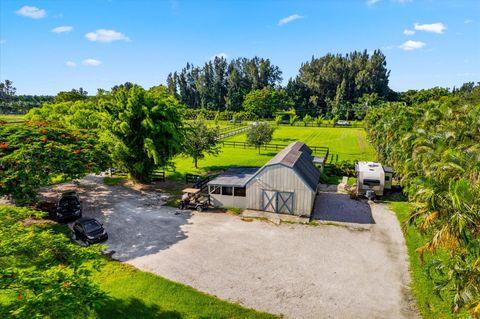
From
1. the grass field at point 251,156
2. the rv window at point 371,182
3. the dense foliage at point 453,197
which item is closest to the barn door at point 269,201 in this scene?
the rv window at point 371,182

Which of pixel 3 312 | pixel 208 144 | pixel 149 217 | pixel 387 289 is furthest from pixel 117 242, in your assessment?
pixel 208 144

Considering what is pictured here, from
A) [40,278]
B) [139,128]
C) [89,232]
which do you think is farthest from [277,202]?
[40,278]

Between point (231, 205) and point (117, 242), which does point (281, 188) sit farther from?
point (117, 242)

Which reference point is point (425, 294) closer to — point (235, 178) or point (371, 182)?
point (371, 182)

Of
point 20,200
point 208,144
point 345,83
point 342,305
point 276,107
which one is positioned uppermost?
point 345,83

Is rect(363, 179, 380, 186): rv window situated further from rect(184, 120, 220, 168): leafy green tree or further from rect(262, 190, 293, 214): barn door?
rect(184, 120, 220, 168): leafy green tree

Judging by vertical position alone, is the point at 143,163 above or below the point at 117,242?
above

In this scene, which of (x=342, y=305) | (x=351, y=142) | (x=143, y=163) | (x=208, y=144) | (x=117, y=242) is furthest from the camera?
(x=351, y=142)
